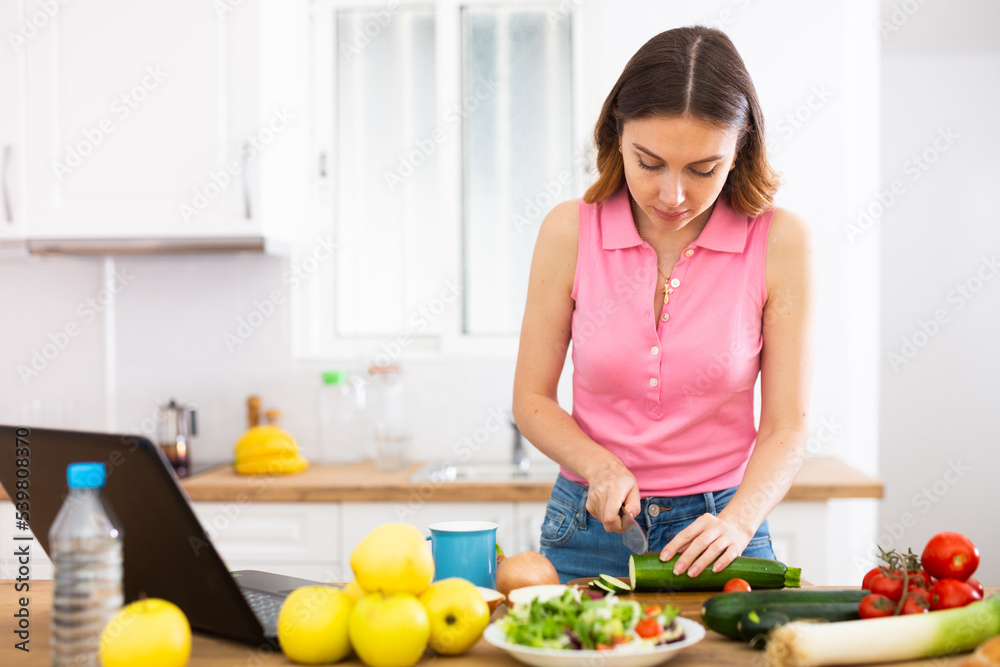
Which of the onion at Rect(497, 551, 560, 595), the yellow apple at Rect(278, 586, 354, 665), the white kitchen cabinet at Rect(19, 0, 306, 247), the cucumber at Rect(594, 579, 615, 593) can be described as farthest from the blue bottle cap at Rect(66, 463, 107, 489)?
the white kitchen cabinet at Rect(19, 0, 306, 247)

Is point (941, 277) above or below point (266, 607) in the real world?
above

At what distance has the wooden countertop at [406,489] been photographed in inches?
86.0

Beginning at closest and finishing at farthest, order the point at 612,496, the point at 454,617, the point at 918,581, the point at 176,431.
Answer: the point at 454,617, the point at 918,581, the point at 612,496, the point at 176,431

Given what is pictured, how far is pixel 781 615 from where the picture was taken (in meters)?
0.88

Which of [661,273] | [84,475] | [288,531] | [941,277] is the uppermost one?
[941,277]

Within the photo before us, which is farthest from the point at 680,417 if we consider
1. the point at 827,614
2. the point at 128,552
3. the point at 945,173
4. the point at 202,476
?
the point at 945,173

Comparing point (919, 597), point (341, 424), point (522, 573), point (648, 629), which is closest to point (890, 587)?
point (919, 597)

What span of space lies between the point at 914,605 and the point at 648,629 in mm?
303

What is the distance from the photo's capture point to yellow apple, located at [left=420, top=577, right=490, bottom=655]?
0.86 metres

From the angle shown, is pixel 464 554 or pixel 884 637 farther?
pixel 464 554

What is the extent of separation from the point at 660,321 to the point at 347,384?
1.57 metres

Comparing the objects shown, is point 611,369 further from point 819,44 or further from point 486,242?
point 819,44

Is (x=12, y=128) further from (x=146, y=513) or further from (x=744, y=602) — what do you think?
(x=744, y=602)

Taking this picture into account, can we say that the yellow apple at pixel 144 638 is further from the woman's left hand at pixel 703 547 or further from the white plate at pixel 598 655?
the woman's left hand at pixel 703 547
